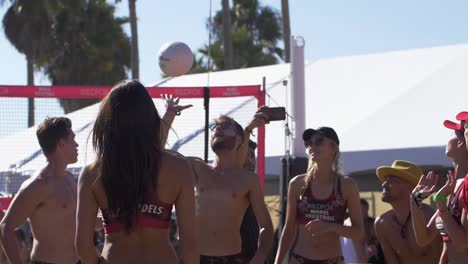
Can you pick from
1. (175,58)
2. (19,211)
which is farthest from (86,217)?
(175,58)

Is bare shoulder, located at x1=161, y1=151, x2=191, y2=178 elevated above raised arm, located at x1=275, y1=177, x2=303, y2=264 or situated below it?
above

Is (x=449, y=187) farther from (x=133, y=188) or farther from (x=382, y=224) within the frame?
(x=133, y=188)

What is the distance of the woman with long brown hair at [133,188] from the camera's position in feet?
15.5

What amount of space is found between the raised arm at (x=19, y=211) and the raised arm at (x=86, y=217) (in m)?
2.00

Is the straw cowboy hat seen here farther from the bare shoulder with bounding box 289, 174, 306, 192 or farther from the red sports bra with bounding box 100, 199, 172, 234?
the red sports bra with bounding box 100, 199, 172, 234

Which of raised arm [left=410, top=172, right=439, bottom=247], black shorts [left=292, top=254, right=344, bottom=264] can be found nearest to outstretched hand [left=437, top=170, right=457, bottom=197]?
raised arm [left=410, top=172, right=439, bottom=247]

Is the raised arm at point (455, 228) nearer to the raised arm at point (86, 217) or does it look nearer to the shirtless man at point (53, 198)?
the raised arm at point (86, 217)

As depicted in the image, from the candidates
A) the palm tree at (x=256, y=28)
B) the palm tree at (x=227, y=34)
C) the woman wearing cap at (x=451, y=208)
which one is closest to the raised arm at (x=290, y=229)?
the woman wearing cap at (x=451, y=208)

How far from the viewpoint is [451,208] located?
5926mm

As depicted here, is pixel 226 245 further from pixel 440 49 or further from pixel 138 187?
pixel 440 49

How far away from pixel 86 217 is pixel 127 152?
41 centimetres

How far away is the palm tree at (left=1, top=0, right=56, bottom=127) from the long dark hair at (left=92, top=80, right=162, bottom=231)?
3377 centimetres

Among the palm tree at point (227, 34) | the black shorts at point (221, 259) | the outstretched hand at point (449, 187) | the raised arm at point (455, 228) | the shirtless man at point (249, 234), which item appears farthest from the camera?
the palm tree at point (227, 34)

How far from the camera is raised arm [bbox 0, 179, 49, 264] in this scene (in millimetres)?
6738
